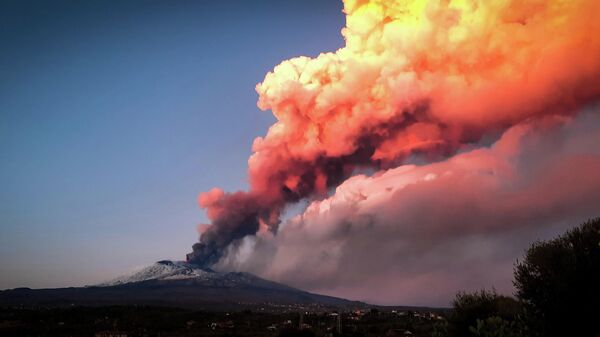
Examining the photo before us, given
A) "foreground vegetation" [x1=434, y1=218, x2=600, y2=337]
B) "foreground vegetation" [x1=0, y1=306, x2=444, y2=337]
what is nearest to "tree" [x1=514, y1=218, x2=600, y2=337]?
"foreground vegetation" [x1=434, y1=218, x2=600, y2=337]

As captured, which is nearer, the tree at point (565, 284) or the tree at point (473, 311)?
the tree at point (565, 284)

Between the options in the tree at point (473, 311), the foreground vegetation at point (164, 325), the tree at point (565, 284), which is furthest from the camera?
the foreground vegetation at point (164, 325)

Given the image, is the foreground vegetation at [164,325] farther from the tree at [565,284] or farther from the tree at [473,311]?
the tree at [565,284]

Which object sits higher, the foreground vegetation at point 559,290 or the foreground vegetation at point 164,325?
the foreground vegetation at point 559,290

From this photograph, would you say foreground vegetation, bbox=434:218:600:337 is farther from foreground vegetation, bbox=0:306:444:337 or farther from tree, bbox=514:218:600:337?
foreground vegetation, bbox=0:306:444:337

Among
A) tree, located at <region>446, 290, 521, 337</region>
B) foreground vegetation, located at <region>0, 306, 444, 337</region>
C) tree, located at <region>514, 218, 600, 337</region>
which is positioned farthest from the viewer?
foreground vegetation, located at <region>0, 306, 444, 337</region>

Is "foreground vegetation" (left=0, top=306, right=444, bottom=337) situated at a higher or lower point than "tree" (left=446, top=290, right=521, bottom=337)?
lower

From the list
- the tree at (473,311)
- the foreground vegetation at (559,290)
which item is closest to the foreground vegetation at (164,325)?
the tree at (473,311)

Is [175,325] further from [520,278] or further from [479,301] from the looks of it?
[520,278]

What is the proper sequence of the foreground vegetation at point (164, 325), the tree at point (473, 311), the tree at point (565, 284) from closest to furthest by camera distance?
the tree at point (565, 284) → the tree at point (473, 311) → the foreground vegetation at point (164, 325)
